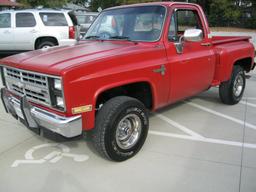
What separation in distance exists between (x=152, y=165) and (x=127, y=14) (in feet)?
7.57

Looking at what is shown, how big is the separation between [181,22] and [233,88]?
6.04ft

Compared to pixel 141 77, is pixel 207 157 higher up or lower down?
lower down

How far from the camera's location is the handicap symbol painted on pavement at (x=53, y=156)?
388 cm

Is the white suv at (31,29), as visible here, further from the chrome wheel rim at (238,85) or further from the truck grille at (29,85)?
the truck grille at (29,85)

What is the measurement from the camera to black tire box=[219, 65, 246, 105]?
5.68 meters

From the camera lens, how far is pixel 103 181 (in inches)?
135

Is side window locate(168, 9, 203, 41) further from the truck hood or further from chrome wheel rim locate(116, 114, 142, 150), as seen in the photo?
chrome wheel rim locate(116, 114, 142, 150)

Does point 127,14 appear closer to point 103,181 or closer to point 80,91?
point 80,91

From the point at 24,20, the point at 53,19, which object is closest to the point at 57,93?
the point at 53,19

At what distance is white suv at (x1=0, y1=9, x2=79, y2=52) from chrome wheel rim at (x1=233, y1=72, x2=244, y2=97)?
22.0 feet

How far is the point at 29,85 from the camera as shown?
3584 mm

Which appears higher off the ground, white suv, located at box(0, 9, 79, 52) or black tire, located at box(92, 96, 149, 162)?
white suv, located at box(0, 9, 79, 52)

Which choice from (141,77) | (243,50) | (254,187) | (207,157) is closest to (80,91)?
(141,77)

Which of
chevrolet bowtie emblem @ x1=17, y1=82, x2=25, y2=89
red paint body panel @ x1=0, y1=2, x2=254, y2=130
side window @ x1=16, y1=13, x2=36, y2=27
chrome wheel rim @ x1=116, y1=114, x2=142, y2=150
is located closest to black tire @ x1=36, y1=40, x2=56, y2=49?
side window @ x1=16, y1=13, x2=36, y2=27
